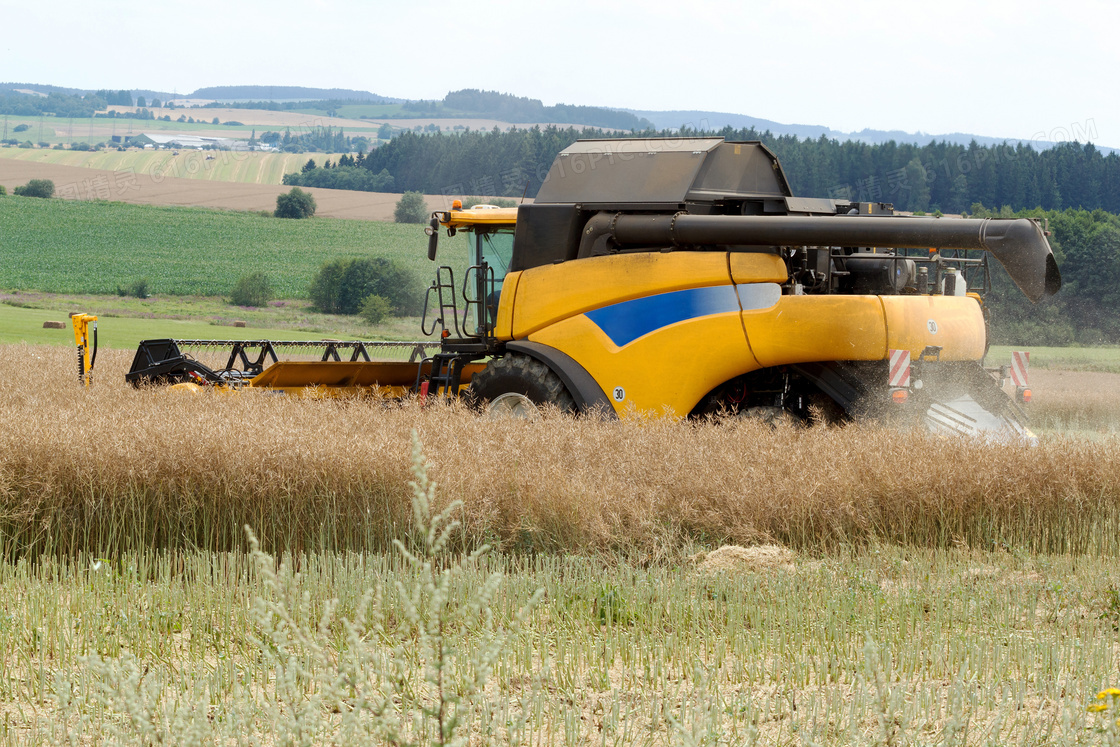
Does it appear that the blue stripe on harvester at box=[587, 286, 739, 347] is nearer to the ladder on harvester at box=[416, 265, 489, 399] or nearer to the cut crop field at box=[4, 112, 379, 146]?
the ladder on harvester at box=[416, 265, 489, 399]

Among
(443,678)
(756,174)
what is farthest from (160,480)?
(756,174)

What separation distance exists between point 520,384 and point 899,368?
9.11ft

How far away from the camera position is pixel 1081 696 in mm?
3199

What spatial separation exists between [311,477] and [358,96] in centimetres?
17784

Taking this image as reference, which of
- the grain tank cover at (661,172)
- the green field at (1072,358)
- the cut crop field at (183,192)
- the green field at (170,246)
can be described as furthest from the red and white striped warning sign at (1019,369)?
the cut crop field at (183,192)

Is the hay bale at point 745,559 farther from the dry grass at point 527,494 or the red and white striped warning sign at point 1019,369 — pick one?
the red and white striped warning sign at point 1019,369

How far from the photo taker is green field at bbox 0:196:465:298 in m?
45.1

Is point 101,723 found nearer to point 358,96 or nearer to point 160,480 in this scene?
point 160,480

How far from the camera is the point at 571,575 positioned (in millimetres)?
4688

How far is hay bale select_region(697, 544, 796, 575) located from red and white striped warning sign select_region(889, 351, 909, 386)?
2.10 metres

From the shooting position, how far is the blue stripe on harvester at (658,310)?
6984 millimetres

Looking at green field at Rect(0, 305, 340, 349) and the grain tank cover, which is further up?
the grain tank cover

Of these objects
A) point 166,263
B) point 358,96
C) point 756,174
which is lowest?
point 166,263

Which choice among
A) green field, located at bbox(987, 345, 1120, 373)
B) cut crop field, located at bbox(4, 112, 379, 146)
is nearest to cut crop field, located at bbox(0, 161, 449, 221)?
cut crop field, located at bbox(4, 112, 379, 146)
